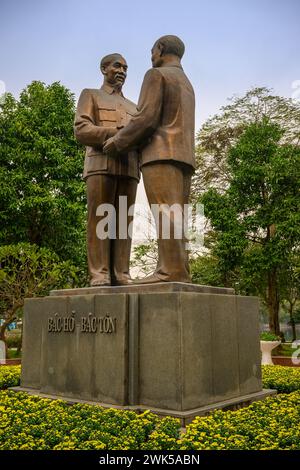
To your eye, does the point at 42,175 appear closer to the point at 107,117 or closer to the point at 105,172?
the point at 107,117

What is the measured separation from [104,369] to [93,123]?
2.93 meters

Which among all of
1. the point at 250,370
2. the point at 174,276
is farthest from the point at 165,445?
the point at 250,370

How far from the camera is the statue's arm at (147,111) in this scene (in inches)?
198

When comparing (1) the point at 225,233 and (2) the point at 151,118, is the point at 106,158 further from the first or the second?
→ (1) the point at 225,233

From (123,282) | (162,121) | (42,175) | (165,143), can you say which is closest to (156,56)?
(162,121)

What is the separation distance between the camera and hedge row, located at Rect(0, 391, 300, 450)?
3.38 metres

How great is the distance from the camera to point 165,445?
336 cm

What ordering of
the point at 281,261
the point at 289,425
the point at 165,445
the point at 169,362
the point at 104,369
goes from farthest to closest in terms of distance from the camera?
the point at 281,261, the point at 104,369, the point at 169,362, the point at 289,425, the point at 165,445

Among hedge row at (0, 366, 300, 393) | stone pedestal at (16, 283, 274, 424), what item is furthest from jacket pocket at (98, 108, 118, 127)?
hedge row at (0, 366, 300, 393)

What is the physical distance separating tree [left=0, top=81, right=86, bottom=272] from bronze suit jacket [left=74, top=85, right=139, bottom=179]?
10.7m

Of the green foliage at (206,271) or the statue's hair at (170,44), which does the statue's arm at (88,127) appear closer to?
the statue's hair at (170,44)

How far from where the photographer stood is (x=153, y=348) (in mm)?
4508

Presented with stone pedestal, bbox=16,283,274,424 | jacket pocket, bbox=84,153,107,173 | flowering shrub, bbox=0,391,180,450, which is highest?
jacket pocket, bbox=84,153,107,173

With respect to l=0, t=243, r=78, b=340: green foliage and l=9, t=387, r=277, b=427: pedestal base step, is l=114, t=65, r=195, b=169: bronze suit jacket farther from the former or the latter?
l=0, t=243, r=78, b=340: green foliage
